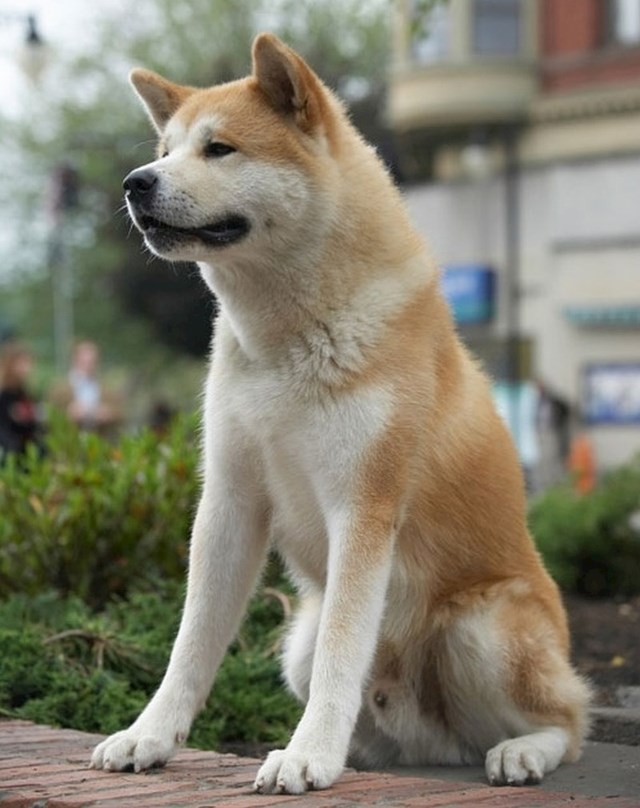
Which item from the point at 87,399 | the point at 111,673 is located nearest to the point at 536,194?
the point at 87,399

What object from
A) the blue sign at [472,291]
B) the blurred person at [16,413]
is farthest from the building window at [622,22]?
the blurred person at [16,413]

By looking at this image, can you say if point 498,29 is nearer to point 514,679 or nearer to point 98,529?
point 98,529

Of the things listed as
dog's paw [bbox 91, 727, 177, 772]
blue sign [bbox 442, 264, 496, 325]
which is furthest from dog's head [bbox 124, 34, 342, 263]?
blue sign [bbox 442, 264, 496, 325]

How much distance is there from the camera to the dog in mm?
4629

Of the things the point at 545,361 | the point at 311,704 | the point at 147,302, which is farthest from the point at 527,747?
the point at 147,302

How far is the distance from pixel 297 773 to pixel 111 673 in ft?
6.02

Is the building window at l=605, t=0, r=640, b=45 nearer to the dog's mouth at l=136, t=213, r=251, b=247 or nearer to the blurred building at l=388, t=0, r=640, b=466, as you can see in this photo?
the blurred building at l=388, t=0, r=640, b=466

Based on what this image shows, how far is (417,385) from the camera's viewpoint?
4.76 metres

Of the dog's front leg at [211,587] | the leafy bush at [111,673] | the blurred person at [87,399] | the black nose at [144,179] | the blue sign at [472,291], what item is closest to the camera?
the black nose at [144,179]

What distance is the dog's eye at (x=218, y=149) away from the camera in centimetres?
471

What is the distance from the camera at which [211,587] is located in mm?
4965

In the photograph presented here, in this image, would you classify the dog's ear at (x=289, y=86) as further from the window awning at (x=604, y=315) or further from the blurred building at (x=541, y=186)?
the window awning at (x=604, y=315)

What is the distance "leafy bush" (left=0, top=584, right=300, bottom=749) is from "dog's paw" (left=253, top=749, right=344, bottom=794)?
4.42ft

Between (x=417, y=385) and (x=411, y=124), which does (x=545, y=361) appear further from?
(x=417, y=385)
